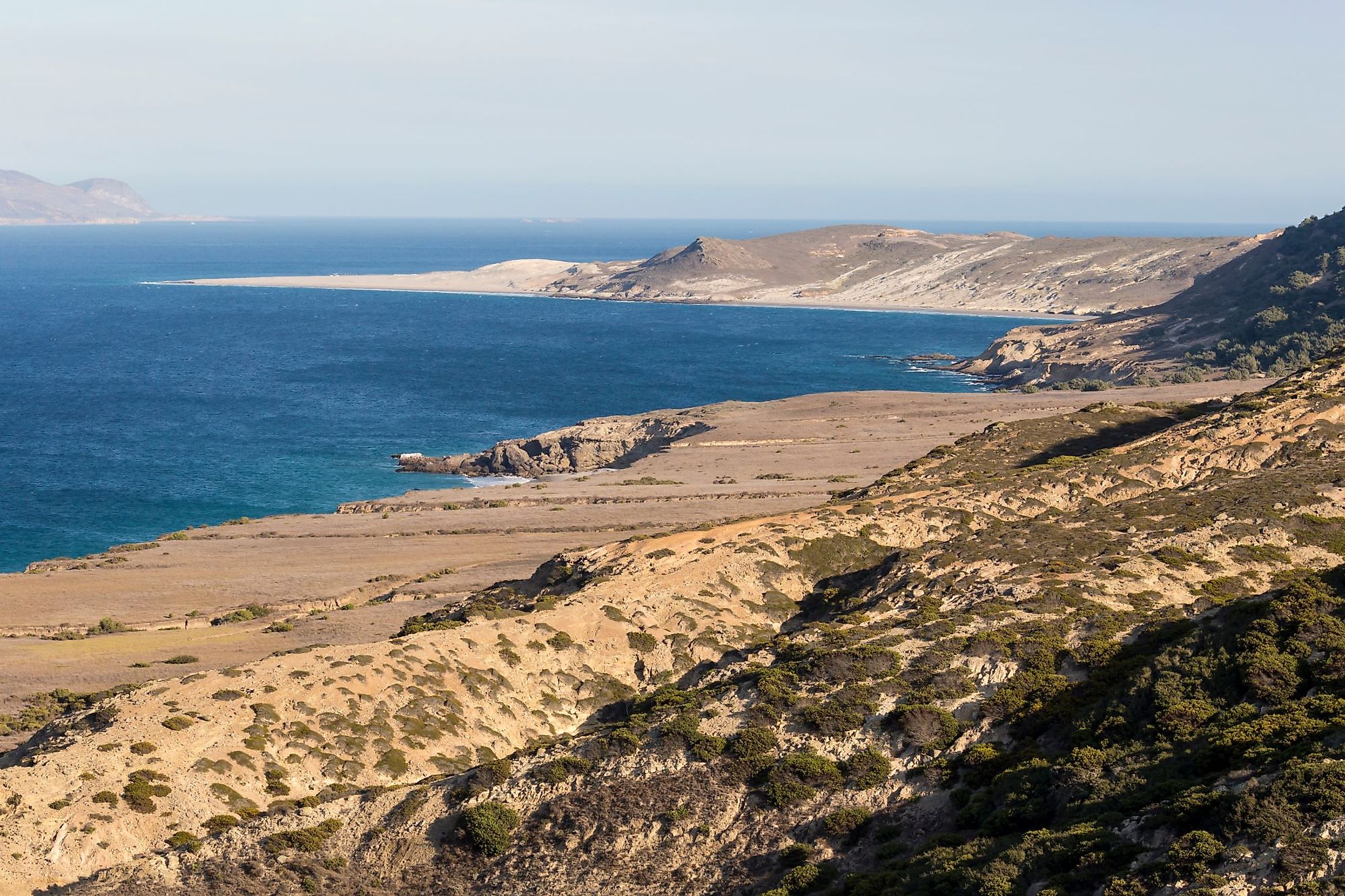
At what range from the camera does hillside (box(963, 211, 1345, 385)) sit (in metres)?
142

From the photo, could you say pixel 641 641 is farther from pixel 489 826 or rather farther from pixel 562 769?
pixel 489 826

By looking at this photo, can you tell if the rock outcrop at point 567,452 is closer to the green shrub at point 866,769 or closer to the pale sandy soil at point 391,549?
the pale sandy soil at point 391,549

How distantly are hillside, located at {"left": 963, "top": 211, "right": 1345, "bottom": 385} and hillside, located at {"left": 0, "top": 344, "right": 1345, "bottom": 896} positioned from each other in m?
104

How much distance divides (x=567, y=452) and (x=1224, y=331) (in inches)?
3818

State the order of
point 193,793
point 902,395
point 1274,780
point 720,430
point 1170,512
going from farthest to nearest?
1. point 902,395
2. point 720,430
3. point 1170,512
4. point 193,793
5. point 1274,780

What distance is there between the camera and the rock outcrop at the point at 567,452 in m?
106

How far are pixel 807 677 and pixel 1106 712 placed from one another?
289 inches

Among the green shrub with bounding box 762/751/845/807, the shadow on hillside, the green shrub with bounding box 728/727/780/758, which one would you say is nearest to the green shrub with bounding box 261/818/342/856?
the green shrub with bounding box 728/727/780/758

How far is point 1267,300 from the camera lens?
537 ft

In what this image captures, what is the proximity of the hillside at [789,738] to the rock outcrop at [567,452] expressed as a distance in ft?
209

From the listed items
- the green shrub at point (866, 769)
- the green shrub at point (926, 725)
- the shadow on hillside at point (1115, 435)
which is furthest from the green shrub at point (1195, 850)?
the shadow on hillside at point (1115, 435)

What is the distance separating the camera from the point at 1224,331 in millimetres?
160500

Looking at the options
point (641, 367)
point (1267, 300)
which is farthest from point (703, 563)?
A: point (1267, 300)

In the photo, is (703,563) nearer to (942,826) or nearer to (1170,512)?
(1170,512)
